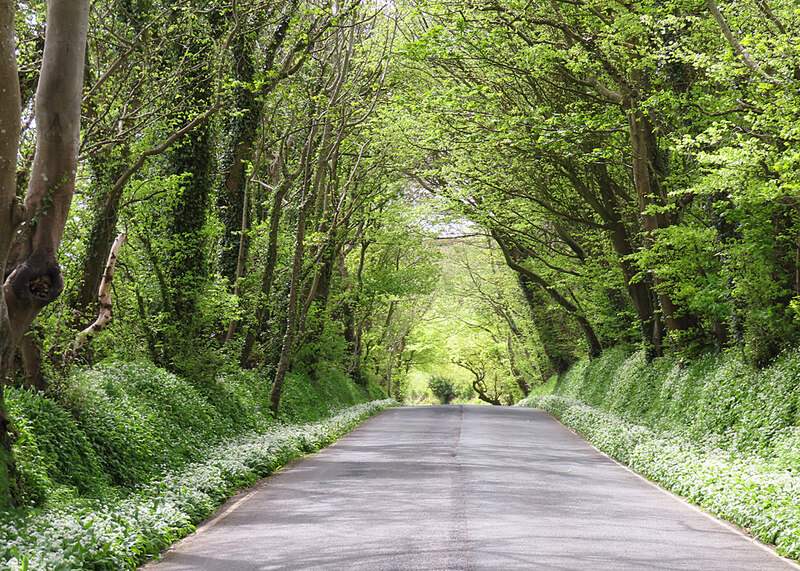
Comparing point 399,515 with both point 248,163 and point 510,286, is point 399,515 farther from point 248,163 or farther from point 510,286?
point 510,286

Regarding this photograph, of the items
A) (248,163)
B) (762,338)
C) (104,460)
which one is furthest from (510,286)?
(104,460)

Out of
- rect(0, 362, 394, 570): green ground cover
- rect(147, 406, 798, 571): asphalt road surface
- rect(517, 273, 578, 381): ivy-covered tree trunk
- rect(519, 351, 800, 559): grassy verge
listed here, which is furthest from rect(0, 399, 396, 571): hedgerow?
rect(517, 273, 578, 381): ivy-covered tree trunk

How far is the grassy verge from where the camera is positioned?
29.0 ft

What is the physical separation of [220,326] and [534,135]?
31.7 feet

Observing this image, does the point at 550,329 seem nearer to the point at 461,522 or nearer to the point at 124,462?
the point at 461,522

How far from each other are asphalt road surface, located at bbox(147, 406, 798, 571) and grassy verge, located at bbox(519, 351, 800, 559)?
338mm

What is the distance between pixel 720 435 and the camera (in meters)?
13.4

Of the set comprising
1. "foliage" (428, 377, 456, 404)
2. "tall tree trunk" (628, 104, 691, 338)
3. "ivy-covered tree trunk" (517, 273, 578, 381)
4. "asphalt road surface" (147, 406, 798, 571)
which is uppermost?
"tall tree trunk" (628, 104, 691, 338)

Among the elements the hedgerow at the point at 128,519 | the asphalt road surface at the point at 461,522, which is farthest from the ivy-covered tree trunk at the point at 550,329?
the hedgerow at the point at 128,519

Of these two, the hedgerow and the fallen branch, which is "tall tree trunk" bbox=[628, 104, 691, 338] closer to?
the hedgerow

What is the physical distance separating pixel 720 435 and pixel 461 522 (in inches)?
273

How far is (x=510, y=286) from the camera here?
140 feet

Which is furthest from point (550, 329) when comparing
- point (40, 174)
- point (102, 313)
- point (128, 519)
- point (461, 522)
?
point (40, 174)

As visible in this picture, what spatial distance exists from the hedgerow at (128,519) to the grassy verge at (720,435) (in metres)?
6.24
